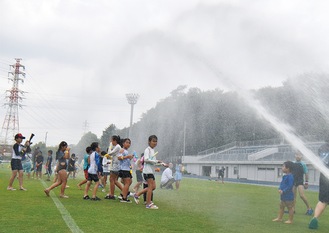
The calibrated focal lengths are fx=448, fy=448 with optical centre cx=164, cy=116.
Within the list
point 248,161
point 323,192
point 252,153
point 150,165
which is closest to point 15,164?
point 150,165

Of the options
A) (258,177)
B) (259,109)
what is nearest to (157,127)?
(258,177)

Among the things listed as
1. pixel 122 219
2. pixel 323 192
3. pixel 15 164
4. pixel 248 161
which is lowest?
pixel 122 219

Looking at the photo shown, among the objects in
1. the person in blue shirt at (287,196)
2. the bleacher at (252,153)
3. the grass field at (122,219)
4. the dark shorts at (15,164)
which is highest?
the bleacher at (252,153)

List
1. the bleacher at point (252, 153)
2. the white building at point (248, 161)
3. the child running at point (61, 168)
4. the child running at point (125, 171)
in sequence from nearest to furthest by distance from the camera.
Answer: the child running at point (125, 171) < the child running at point (61, 168) < the white building at point (248, 161) < the bleacher at point (252, 153)

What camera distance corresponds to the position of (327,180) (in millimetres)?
9984

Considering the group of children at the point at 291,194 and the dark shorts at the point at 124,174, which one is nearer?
the group of children at the point at 291,194

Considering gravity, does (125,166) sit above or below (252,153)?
below

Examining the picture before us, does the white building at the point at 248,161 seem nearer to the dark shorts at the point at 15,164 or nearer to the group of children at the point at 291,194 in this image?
the dark shorts at the point at 15,164

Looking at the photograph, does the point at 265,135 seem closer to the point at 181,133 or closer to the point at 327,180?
the point at 181,133

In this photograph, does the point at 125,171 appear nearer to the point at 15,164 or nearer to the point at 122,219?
the point at 122,219

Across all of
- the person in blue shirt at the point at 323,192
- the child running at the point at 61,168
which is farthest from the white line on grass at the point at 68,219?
the person in blue shirt at the point at 323,192

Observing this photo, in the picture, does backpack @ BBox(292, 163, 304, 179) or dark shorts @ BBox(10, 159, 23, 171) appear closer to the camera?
backpack @ BBox(292, 163, 304, 179)

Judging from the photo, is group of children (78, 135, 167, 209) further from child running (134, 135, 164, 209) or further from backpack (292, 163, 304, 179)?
backpack (292, 163, 304, 179)

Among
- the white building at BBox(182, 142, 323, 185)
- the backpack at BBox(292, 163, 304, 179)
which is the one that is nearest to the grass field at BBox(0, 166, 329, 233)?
the backpack at BBox(292, 163, 304, 179)
